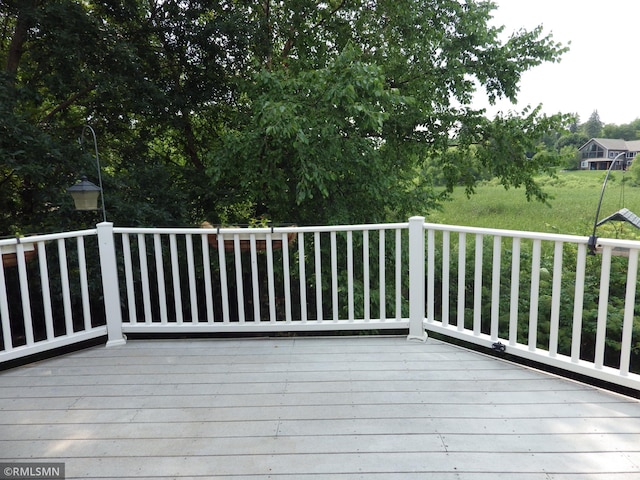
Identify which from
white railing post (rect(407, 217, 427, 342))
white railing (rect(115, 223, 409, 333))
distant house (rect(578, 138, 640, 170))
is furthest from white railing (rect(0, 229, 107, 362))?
distant house (rect(578, 138, 640, 170))

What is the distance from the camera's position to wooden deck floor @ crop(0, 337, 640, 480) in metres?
1.87

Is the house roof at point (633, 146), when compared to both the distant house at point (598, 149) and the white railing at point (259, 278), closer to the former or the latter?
the distant house at point (598, 149)

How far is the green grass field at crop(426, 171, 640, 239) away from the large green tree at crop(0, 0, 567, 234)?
829mm

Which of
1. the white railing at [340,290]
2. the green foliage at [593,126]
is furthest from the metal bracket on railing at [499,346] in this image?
the green foliage at [593,126]

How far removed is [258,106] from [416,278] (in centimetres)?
262

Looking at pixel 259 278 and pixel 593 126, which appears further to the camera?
pixel 593 126

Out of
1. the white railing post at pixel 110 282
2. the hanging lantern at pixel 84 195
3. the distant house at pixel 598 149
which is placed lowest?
the white railing post at pixel 110 282

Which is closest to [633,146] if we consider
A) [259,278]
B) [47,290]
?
[259,278]

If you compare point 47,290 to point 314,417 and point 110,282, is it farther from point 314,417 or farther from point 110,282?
point 314,417

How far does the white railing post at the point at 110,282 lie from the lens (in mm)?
3203

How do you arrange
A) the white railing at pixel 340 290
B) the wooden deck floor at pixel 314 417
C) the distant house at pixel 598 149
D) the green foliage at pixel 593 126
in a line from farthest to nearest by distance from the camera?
the green foliage at pixel 593 126
the distant house at pixel 598 149
the white railing at pixel 340 290
the wooden deck floor at pixel 314 417

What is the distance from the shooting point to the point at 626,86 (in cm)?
680

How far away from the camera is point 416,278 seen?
318 centimetres

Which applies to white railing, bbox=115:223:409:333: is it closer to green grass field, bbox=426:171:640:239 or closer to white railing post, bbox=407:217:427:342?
white railing post, bbox=407:217:427:342
